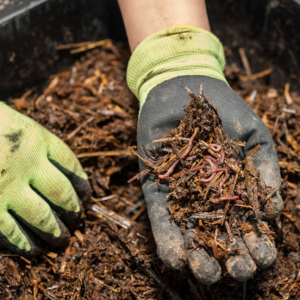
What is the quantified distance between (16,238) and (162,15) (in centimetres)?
223

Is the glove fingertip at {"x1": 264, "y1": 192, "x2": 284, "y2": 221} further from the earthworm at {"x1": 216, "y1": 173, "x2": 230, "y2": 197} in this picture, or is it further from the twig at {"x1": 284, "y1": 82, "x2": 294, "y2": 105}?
the twig at {"x1": 284, "y1": 82, "x2": 294, "y2": 105}

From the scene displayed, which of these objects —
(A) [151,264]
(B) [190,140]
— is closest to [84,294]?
(A) [151,264]

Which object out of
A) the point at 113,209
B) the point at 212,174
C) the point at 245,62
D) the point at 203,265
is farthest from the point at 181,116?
the point at 245,62

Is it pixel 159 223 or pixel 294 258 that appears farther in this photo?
pixel 294 258

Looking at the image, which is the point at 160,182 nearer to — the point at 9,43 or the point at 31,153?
the point at 31,153

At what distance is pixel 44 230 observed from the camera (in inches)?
92.6

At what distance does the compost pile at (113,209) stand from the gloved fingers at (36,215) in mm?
256

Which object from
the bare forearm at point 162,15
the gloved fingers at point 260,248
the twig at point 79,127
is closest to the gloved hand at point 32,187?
the twig at point 79,127

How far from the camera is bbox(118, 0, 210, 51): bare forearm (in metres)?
2.68

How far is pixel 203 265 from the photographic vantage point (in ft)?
6.31

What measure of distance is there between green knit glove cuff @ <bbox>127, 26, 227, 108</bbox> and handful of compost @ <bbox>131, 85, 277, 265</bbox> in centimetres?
42

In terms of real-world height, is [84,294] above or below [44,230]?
below

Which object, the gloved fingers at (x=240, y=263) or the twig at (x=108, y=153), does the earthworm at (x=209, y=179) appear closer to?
the gloved fingers at (x=240, y=263)

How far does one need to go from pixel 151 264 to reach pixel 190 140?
1.10 m
